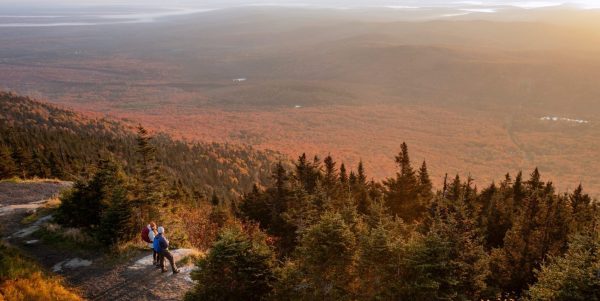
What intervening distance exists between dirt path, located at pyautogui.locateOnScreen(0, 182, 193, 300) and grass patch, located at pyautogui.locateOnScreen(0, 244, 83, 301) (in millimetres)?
753

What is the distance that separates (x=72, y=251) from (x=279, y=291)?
29.4ft

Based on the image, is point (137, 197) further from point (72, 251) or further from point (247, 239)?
point (247, 239)

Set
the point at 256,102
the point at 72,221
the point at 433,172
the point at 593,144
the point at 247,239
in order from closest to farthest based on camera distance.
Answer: the point at 247,239, the point at 72,221, the point at 433,172, the point at 593,144, the point at 256,102

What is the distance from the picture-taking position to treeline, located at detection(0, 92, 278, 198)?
33719 millimetres

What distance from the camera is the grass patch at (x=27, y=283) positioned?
11.7 metres

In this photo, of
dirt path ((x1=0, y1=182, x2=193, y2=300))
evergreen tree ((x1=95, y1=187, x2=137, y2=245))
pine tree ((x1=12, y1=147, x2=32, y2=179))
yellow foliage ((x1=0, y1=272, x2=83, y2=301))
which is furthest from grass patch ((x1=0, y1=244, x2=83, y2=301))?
pine tree ((x1=12, y1=147, x2=32, y2=179))

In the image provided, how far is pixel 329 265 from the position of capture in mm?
10766

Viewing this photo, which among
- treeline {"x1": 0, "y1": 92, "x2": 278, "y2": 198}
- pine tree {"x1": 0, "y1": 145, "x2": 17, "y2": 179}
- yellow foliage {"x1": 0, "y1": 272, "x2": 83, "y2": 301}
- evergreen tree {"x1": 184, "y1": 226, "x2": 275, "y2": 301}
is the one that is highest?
evergreen tree {"x1": 184, "y1": 226, "x2": 275, "y2": 301}

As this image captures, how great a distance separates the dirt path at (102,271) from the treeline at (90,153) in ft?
32.4

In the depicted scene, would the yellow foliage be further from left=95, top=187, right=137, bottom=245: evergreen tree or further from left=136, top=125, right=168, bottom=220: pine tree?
left=136, top=125, right=168, bottom=220: pine tree

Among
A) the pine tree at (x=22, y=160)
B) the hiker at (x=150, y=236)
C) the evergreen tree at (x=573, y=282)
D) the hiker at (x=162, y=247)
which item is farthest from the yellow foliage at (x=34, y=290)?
the pine tree at (x=22, y=160)

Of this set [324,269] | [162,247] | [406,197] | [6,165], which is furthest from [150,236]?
[6,165]

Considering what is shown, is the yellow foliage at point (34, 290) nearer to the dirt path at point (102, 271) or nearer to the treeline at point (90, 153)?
the dirt path at point (102, 271)

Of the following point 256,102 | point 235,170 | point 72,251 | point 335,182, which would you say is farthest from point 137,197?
point 256,102
